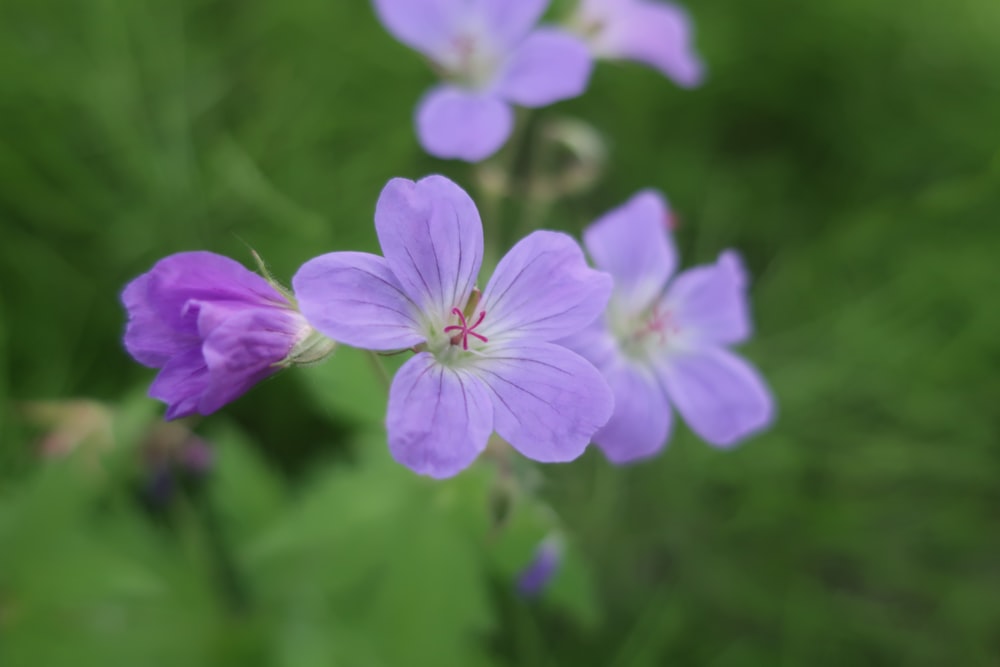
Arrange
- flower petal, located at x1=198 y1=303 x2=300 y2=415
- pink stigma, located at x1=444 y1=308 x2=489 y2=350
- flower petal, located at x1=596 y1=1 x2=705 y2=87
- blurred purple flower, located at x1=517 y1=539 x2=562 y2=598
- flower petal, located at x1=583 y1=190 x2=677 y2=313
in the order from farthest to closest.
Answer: flower petal, located at x1=596 y1=1 x2=705 y2=87, blurred purple flower, located at x1=517 y1=539 x2=562 y2=598, flower petal, located at x1=583 y1=190 x2=677 y2=313, pink stigma, located at x1=444 y1=308 x2=489 y2=350, flower petal, located at x1=198 y1=303 x2=300 y2=415

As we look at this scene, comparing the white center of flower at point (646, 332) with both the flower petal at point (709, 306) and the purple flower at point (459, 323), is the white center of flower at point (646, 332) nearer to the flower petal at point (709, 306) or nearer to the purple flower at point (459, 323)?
the flower petal at point (709, 306)

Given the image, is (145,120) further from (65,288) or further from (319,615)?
(319,615)

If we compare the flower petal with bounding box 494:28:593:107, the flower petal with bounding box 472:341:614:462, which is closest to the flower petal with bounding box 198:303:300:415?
the flower petal with bounding box 472:341:614:462

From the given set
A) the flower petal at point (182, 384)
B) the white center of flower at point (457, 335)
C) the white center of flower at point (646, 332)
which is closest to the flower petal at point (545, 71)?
the white center of flower at point (646, 332)

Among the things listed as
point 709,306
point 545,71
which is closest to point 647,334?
point 709,306

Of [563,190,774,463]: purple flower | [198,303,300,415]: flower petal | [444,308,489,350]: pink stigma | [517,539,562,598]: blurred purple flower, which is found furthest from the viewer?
[517,539,562,598]: blurred purple flower

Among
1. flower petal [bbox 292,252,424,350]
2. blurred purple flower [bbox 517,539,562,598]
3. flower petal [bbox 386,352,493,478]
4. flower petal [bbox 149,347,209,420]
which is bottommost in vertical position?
blurred purple flower [bbox 517,539,562,598]

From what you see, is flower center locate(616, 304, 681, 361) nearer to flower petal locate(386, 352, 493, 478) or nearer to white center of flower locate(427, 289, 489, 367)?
white center of flower locate(427, 289, 489, 367)
